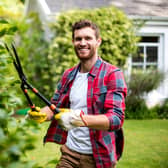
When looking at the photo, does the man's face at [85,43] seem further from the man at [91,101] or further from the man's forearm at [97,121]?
the man's forearm at [97,121]

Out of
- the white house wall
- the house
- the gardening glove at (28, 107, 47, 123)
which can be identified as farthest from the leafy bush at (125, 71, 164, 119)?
the gardening glove at (28, 107, 47, 123)

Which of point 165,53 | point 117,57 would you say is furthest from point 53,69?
point 165,53

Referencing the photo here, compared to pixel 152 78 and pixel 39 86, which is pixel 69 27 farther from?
pixel 152 78

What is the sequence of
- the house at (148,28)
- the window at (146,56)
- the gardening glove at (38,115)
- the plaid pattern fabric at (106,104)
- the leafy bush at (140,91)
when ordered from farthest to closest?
the window at (146,56), the house at (148,28), the leafy bush at (140,91), the gardening glove at (38,115), the plaid pattern fabric at (106,104)

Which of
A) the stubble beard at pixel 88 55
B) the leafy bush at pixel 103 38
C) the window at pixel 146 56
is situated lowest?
the window at pixel 146 56

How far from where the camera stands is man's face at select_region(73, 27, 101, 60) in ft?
9.21

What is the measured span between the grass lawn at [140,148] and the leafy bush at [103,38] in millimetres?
1832

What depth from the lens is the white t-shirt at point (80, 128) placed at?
9.07ft

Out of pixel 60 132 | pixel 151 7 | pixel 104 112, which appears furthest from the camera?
pixel 151 7

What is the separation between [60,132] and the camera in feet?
10.0

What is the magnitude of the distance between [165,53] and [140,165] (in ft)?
17.4

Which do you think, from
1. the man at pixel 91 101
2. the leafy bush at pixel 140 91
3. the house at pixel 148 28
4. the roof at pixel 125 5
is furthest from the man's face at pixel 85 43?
the roof at pixel 125 5

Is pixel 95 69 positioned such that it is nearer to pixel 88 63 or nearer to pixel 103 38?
pixel 88 63

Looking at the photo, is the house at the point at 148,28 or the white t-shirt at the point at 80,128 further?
the house at the point at 148,28
